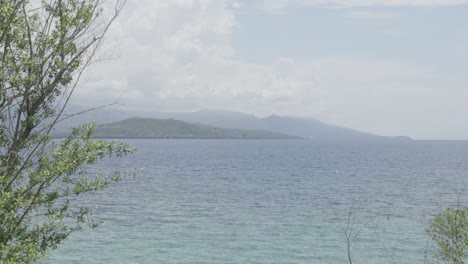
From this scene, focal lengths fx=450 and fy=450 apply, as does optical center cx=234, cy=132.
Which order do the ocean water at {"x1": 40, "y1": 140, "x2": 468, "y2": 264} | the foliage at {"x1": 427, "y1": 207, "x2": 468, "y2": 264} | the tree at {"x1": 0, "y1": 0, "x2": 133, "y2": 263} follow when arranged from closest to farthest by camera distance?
the tree at {"x1": 0, "y1": 0, "x2": 133, "y2": 263} < the foliage at {"x1": 427, "y1": 207, "x2": 468, "y2": 264} < the ocean water at {"x1": 40, "y1": 140, "x2": 468, "y2": 264}

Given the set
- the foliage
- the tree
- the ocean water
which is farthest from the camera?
the ocean water

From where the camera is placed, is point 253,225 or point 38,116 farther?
point 253,225

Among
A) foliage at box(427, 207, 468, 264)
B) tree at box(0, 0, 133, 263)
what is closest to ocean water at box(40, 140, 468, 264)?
foliage at box(427, 207, 468, 264)

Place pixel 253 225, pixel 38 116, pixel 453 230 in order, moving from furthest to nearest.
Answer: pixel 253 225, pixel 453 230, pixel 38 116

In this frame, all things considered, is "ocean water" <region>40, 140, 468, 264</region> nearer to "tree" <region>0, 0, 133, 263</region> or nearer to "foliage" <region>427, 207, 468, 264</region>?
"foliage" <region>427, 207, 468, 264</region>

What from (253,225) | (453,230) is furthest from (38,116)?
(253,225)

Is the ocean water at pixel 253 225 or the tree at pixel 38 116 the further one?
the ocean water at pixel 253 225

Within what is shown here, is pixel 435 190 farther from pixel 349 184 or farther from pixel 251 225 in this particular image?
pixel 251 225

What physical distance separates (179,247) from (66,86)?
3123 centimetres

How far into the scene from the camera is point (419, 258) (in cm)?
3928

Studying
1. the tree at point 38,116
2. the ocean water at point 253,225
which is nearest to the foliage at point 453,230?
the ocean water at point 253,225

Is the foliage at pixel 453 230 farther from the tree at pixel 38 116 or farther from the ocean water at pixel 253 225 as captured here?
the tree at pixel 38 116

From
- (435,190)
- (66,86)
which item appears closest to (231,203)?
(435,190)

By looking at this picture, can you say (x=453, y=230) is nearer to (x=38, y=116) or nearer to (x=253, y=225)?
(x=38, y=116)
